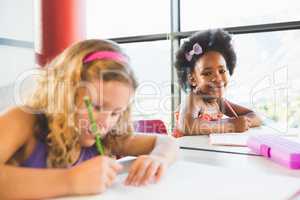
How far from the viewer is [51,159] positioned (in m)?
0.68

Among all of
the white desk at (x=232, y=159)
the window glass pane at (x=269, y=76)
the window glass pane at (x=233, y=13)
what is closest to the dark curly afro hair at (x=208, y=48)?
the window glass pane at (x=269, y=76)

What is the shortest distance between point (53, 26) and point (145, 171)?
152cm

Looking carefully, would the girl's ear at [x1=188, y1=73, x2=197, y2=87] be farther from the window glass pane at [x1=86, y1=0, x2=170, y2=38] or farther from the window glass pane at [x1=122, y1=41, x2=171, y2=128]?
the window glass pane at [x1=86, y1=0, x2=170, y2=38]

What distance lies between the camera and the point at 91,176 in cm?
53

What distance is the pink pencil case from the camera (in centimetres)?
73

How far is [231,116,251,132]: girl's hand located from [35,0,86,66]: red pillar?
1.04 m

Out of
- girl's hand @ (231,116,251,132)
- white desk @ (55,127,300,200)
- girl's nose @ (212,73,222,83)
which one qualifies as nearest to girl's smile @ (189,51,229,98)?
girl's nose @ (212,73,222,83)

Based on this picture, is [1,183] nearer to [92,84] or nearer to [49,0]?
[92,84]

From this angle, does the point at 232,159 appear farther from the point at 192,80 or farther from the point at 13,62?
the point at 13,62

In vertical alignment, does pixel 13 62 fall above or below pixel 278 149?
above

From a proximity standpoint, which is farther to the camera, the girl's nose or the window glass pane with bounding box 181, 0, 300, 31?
the window glass pane with bounding box 181, 0, 300, 31

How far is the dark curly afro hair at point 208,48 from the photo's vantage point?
144cm

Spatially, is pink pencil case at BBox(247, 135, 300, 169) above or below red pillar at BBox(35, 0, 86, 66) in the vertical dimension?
below

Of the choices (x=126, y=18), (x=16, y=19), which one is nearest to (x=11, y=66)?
(x=16, y=19)
